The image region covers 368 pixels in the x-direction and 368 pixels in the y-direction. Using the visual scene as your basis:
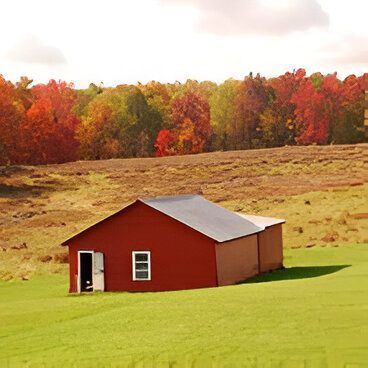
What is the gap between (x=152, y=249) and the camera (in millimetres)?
38094

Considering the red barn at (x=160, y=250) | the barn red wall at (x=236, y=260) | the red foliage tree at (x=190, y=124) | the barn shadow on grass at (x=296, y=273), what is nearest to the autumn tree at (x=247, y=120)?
the red foliage tree at (x=190, y=124)

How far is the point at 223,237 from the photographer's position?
37.5 meters

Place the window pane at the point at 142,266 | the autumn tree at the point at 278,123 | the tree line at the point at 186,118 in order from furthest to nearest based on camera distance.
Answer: the autumn tree at the point at 278,123
the tree line at the point at 186,118
the window pane at the point at 142,266

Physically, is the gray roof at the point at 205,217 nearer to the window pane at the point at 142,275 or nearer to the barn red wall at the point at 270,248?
the barn red wall at the point at 270,248

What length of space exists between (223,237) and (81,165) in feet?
193

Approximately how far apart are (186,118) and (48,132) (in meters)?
23.2

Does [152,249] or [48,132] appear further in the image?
[48,132]

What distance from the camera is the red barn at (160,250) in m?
37.2

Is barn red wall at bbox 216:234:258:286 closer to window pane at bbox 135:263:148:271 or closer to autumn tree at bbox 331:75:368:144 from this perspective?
window pane at bbox 135:263:148:271

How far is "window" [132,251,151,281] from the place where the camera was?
125ft

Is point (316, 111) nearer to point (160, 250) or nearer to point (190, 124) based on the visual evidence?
point (190, 124)

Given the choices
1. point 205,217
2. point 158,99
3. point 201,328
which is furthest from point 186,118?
point 201,328

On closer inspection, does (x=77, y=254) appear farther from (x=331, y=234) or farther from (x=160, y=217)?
(x=331, y=234)

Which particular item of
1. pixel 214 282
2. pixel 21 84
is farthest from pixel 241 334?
pixel 21 84
